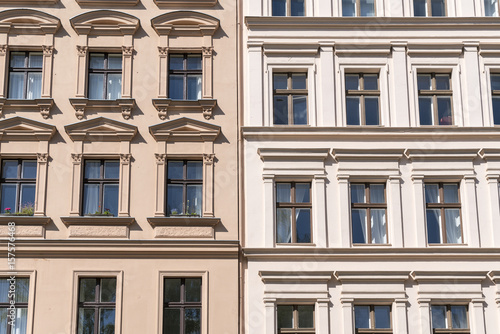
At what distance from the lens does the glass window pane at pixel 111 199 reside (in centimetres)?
2328

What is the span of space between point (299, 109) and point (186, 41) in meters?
3.96

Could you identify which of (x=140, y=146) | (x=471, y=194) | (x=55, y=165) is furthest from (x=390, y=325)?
(x=55, y=165)

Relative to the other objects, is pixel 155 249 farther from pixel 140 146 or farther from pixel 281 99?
pixel 281 99

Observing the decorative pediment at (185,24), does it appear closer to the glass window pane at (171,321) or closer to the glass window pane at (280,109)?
the glass window pane at (280,109)

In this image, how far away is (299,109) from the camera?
24.5 meters

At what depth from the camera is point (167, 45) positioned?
24.6m

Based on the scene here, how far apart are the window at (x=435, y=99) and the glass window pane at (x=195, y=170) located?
22.0 ft

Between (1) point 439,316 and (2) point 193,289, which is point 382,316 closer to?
(1) point 439,316

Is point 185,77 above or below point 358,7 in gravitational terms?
below

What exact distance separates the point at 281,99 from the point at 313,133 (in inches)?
60.8

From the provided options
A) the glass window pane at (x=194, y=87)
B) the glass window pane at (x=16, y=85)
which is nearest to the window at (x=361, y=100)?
the glass window pane at (x=194, y=87)

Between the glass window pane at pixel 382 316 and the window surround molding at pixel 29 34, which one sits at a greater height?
the window surround molding at pixel 29 34

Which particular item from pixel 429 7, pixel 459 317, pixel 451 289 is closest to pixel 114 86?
pixel 429 7

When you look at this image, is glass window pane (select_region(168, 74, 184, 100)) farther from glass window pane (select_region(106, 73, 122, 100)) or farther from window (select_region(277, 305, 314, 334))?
window (select_region(277, 305, 314, 334))
